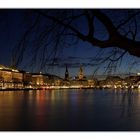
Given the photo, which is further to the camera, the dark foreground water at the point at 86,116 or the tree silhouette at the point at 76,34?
the dark foreground water at the point at 86,116

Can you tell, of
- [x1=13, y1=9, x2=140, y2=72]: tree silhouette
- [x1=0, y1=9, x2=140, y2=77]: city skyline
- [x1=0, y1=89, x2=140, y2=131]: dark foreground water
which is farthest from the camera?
[x1=0, y1=89, x2=140, y2=131]: dark foreground water

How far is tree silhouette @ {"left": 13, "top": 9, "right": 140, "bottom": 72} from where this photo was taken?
1.82 meters

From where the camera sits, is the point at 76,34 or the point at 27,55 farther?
the point at 27,55

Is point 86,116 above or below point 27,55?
below

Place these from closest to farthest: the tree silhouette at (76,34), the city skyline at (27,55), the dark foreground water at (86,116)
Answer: the tree silhouette at (76,34)
the city skyline at (27,55)
the dark foreground water at (86,116)

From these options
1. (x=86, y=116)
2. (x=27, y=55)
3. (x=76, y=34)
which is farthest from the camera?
(x=86, y=116)

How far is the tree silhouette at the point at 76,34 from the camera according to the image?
1818mm

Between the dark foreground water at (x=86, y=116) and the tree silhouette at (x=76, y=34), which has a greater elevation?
the tree silhouette at (x=76, y=34)

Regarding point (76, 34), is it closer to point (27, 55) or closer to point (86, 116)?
point (27, 55)

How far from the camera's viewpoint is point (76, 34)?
1.87m

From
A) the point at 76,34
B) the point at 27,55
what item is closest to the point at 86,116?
the point at 27,55

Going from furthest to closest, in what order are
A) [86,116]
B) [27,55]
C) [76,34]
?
[86,116]
[27,55]
[76,34]

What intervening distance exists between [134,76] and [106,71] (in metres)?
0.25

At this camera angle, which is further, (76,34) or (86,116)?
(86,116)
